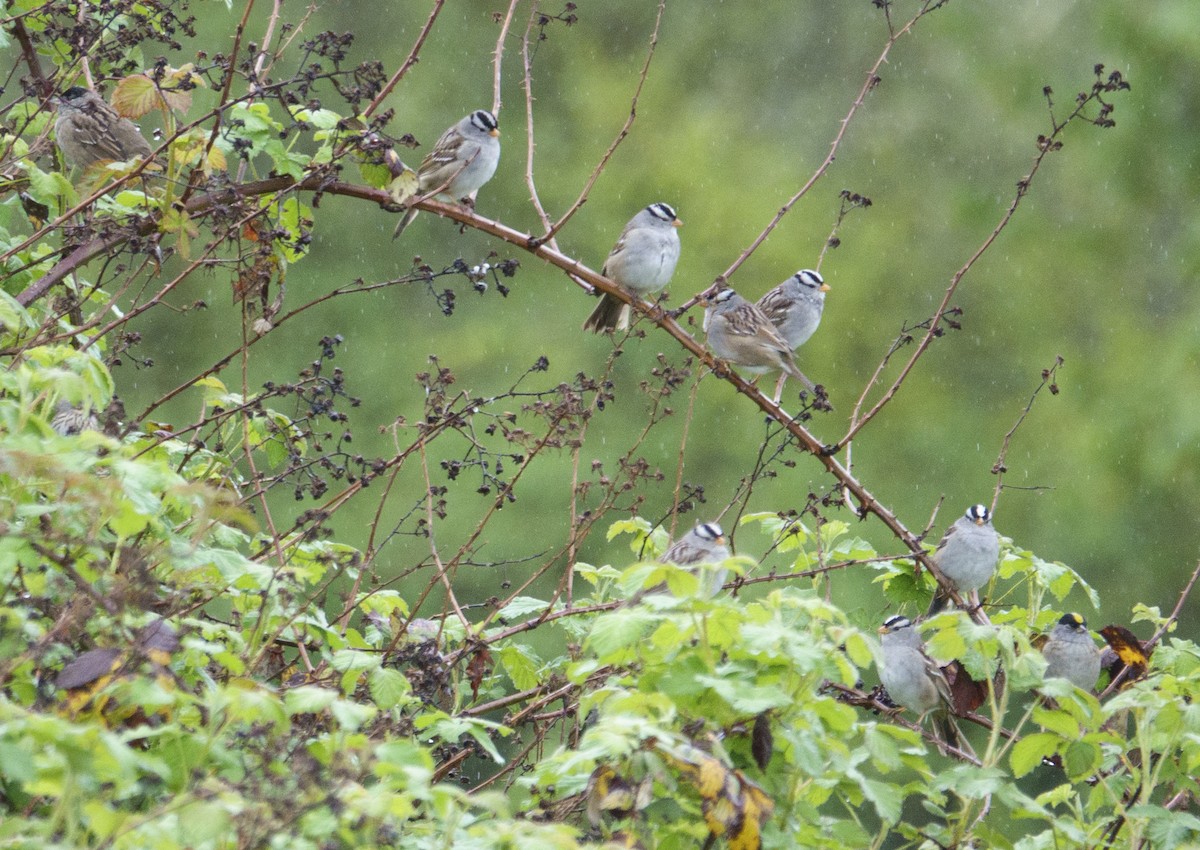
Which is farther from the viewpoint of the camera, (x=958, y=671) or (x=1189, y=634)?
(x=1189, y=634)

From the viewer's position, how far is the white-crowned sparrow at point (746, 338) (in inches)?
214

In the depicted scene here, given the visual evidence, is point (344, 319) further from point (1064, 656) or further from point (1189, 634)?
point (1064, 656)

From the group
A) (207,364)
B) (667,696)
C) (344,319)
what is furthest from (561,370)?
(667,696)

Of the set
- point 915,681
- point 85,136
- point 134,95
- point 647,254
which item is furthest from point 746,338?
point 134,95

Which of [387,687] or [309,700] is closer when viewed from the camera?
[309,700]

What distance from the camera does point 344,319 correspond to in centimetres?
1169

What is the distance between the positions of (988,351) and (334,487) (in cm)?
519

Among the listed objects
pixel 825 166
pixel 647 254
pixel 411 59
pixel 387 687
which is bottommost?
pixel 387 687

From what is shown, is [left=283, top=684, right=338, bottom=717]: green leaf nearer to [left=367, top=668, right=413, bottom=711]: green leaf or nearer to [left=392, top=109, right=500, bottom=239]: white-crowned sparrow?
[left=367, top=668, right=413, bottom=711]: green leaf

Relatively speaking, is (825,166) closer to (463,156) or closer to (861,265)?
(463,156)

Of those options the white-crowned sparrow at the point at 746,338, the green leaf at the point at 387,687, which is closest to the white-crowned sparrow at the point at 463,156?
the white-crowned sparrow at the point at 746,338

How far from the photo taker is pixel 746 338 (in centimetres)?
550

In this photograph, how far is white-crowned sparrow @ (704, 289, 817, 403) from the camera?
5.43m

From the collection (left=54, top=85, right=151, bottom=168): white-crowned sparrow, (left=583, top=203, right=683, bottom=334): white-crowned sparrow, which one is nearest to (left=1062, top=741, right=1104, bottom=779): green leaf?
(left=583, top=203, right=683, bottom=334): white-crowned sparrow
